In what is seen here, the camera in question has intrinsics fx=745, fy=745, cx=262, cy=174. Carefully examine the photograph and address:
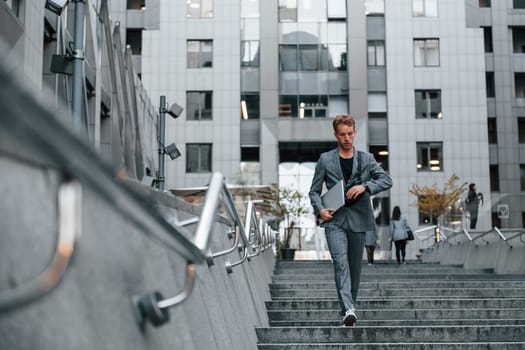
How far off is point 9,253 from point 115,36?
2841cm

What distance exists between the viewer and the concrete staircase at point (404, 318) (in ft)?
19.7

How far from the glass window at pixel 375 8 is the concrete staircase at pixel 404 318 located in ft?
115

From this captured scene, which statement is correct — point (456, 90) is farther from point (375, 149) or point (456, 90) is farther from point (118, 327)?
point (118, 327)

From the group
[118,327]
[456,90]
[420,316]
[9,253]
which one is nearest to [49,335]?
[9,253]

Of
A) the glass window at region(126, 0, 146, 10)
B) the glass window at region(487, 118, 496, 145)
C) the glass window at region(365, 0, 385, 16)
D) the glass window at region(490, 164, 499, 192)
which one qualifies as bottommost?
the glass window at region(490, 164, 499, 192)

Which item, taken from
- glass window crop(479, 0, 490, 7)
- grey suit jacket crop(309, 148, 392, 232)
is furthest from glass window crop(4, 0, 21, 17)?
glass window crop(479, 0, 490, 7)

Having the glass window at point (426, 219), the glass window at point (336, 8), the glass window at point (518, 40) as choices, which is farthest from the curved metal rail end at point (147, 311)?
the glass window at point (518, 40)

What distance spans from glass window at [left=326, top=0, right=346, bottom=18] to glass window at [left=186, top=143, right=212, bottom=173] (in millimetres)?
10454

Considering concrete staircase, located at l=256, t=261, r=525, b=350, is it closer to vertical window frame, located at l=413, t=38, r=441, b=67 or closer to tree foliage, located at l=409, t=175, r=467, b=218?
tree foliage, located at l=409, t=175, r=467, b=218

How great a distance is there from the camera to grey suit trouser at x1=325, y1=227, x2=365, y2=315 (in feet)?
22.0

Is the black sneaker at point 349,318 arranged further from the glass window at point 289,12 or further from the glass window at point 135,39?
the glass window at point 135,39

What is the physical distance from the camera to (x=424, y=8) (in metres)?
43.8

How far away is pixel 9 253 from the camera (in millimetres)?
1562

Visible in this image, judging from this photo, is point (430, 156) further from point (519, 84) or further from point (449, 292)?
point (449, 292)
